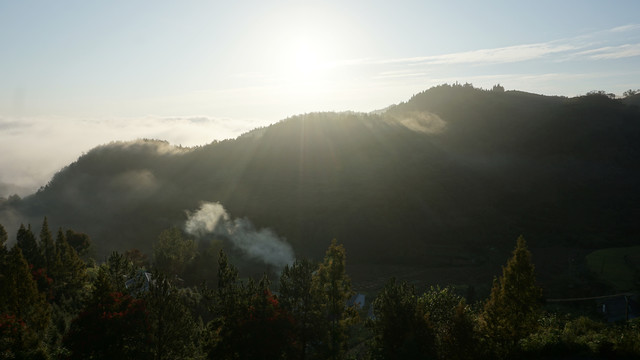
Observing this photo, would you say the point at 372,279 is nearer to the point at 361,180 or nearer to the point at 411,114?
the point at 361,180

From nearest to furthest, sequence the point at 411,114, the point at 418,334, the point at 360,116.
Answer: the point at 418,334, the point at 360,116, the point at 411,114

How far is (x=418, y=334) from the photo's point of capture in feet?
85.9

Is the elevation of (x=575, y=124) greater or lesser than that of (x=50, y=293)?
greater

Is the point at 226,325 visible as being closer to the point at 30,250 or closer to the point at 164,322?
the point at 164,322

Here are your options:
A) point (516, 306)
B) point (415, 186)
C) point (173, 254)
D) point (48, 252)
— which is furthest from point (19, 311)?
point (415, 186)

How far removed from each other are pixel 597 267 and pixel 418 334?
60126 millimetres

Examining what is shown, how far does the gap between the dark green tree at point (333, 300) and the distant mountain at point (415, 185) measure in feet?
170

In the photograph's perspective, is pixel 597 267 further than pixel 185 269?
Yes

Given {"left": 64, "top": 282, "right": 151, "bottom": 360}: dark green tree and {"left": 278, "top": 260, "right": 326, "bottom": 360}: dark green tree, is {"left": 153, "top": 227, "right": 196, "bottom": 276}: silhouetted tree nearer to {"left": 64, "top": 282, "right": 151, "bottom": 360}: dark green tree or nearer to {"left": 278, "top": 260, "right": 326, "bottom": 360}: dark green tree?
{"left": 64, "top": 282, "right": 151, "bottom": 360}: dark green tree

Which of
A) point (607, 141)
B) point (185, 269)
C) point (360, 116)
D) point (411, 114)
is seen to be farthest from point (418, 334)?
point (411, 114)

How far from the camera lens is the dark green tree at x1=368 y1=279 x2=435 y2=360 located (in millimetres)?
26078

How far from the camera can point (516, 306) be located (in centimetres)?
2503

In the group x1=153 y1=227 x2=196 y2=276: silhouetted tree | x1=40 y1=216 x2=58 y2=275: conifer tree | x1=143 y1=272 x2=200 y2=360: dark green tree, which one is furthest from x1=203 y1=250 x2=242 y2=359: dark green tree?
x1=153 y1=227 x2=196 y2=276: silhouetted tree

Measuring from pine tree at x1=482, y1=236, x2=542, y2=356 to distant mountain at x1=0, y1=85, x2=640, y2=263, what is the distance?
5288 cm
